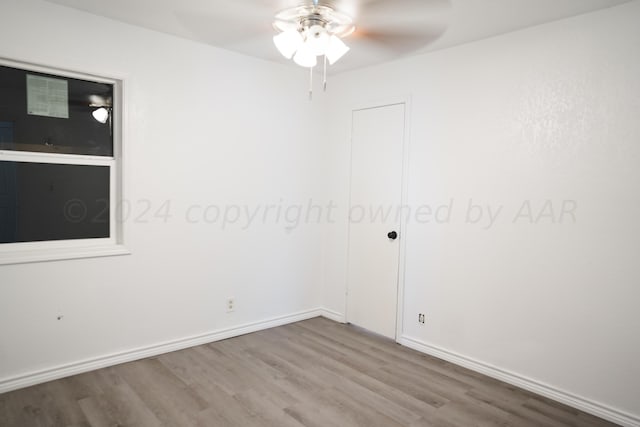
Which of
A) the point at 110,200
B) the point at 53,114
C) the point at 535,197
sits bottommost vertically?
the point at 110,200

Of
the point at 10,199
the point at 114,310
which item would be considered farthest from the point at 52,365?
the point at 10,199

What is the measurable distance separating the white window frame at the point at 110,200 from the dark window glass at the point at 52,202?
0.04 m

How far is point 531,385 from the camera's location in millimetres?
2861

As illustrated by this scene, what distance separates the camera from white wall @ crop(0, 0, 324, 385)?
2.73 meters

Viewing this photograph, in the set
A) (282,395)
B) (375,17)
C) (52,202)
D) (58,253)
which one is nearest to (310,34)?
(375,17)

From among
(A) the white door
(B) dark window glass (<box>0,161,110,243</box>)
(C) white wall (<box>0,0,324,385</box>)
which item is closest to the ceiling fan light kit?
(C) white wall (<box>0,0,324,385</box>)

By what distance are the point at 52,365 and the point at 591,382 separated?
3692mm

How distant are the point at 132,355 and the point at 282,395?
131 cm

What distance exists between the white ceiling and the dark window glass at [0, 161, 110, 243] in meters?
1.17

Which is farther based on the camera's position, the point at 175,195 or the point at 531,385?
the point at 175,195

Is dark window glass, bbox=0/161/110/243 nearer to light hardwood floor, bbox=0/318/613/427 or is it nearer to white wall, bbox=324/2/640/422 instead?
light hardwood floor, bbox=0/318/613/427

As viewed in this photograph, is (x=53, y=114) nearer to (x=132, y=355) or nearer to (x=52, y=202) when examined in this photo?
(x=52, y=202)

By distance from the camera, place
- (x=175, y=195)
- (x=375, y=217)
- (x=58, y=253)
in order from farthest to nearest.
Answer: (x=375, y=217) < (x=175, y=195) < (x=58, y=253)

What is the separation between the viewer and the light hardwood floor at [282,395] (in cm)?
243
